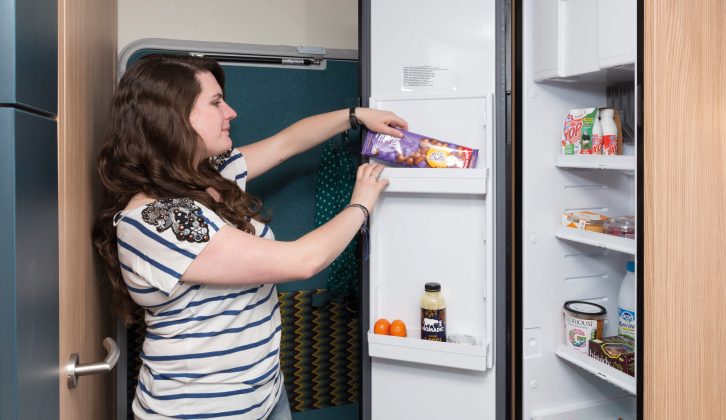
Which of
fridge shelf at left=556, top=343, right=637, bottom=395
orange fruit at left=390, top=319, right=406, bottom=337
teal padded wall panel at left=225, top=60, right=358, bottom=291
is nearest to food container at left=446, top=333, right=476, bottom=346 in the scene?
orange fruit at left=390, top=319, right=406, bottom=337

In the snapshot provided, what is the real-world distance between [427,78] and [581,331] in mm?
767

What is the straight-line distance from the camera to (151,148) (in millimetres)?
1273

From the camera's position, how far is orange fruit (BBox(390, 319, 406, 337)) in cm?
151

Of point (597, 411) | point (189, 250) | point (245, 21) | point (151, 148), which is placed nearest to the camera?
point (189, 250)

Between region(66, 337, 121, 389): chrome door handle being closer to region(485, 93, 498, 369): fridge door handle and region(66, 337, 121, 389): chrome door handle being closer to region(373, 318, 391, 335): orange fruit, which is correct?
region(373, 318, 391, 335): orange fruit

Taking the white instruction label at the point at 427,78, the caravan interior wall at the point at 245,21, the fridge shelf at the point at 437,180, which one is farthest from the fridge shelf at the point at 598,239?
the caravan interior wall at the point at 245,21

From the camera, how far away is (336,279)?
191 cm

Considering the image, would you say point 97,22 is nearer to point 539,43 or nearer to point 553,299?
point 539,43

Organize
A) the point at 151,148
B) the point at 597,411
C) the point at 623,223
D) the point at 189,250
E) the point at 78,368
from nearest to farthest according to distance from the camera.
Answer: the point at 78,368, the point at 189,250, the point at 151,148, the point at 623,223, the point at 597,411

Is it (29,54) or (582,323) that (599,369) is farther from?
(29,54)

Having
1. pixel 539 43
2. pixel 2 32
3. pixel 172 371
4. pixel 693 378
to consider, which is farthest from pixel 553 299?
pixel 2 32

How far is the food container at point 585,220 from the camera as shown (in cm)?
144

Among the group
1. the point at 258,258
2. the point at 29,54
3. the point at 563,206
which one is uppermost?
the point at 29,54

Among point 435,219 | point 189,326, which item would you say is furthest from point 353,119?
point 189,326
